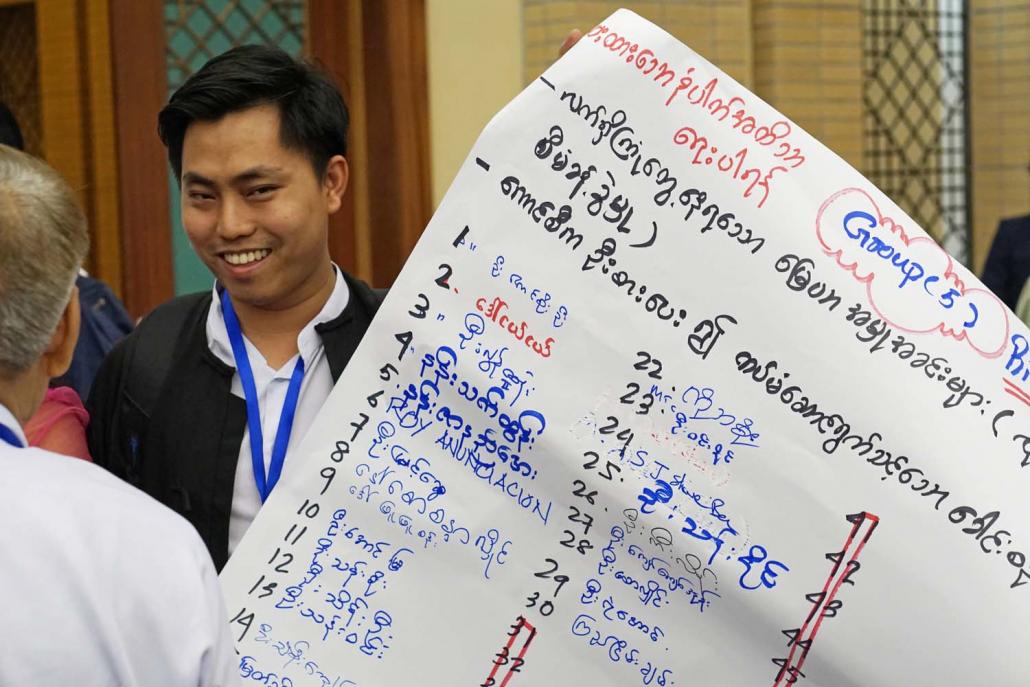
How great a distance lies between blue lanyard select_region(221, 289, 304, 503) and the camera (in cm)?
256

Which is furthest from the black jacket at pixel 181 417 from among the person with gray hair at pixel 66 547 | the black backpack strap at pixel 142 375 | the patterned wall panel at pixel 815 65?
the patterned wall panel at pixel 815 65

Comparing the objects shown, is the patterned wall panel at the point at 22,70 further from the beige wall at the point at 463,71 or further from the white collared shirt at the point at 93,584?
the white collared shirt at the point at 93,584

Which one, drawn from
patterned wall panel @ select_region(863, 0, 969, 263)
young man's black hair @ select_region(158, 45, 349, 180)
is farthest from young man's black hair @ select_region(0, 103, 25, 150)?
patterned wall panel @ select_region(863, 0, 969, 263)

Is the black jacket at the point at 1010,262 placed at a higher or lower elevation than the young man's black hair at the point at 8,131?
lower

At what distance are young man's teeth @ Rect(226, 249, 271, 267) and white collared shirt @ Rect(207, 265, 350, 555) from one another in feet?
0.40

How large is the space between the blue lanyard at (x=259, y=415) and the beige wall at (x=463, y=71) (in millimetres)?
3282

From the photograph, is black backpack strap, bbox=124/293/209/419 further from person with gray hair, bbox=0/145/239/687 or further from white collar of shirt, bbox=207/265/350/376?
person with gray hair, bbox=0/145/239/687

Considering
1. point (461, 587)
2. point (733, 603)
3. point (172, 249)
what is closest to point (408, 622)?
point (461, 587)

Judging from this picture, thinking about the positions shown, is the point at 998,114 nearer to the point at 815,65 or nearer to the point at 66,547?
the point at 815,65

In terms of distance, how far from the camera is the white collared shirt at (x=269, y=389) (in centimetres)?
260

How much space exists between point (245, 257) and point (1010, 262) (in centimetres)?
404

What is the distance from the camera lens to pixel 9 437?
5.36 feet

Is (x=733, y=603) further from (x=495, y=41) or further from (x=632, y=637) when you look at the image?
(x=495, y=41)

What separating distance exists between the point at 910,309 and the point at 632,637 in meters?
0.62
